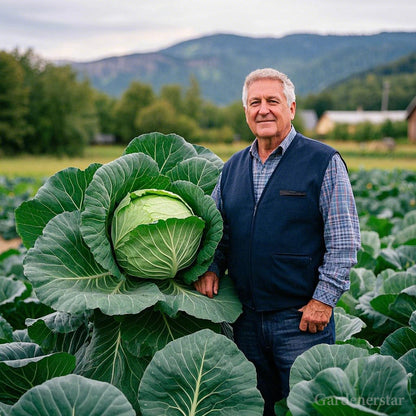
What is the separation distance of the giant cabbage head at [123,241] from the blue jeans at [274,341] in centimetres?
20

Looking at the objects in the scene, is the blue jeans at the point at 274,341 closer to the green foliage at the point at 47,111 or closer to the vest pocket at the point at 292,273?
the vest pocket at the point at 292,273

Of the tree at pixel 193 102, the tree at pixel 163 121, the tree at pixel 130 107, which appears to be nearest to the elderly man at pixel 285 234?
the tree at pixel 163 121

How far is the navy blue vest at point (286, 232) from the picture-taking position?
2332mm

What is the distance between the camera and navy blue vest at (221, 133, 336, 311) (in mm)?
2332

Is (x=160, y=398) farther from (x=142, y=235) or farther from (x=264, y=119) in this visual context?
(x=264, y=119)

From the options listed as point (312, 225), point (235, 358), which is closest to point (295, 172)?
point (312, 225)

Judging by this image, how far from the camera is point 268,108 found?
2.36 meters

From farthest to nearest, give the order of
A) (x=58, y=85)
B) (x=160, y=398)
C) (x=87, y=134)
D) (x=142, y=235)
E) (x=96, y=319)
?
(x=87, y=134) < (x=58, y=85) < (x=96, y=319) < (x=142, y=235) < (x=160, y=398)

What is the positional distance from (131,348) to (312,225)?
3.31ft

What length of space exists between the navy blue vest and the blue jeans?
0.07m

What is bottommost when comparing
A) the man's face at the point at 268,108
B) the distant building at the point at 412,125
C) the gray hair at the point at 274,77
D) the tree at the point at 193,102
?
the distant building at the point at 412,125

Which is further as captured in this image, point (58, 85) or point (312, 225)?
point (58, 85)

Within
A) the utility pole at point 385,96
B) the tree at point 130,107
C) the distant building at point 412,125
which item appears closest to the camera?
the distant building at point 412,125

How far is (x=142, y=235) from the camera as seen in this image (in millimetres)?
2164
